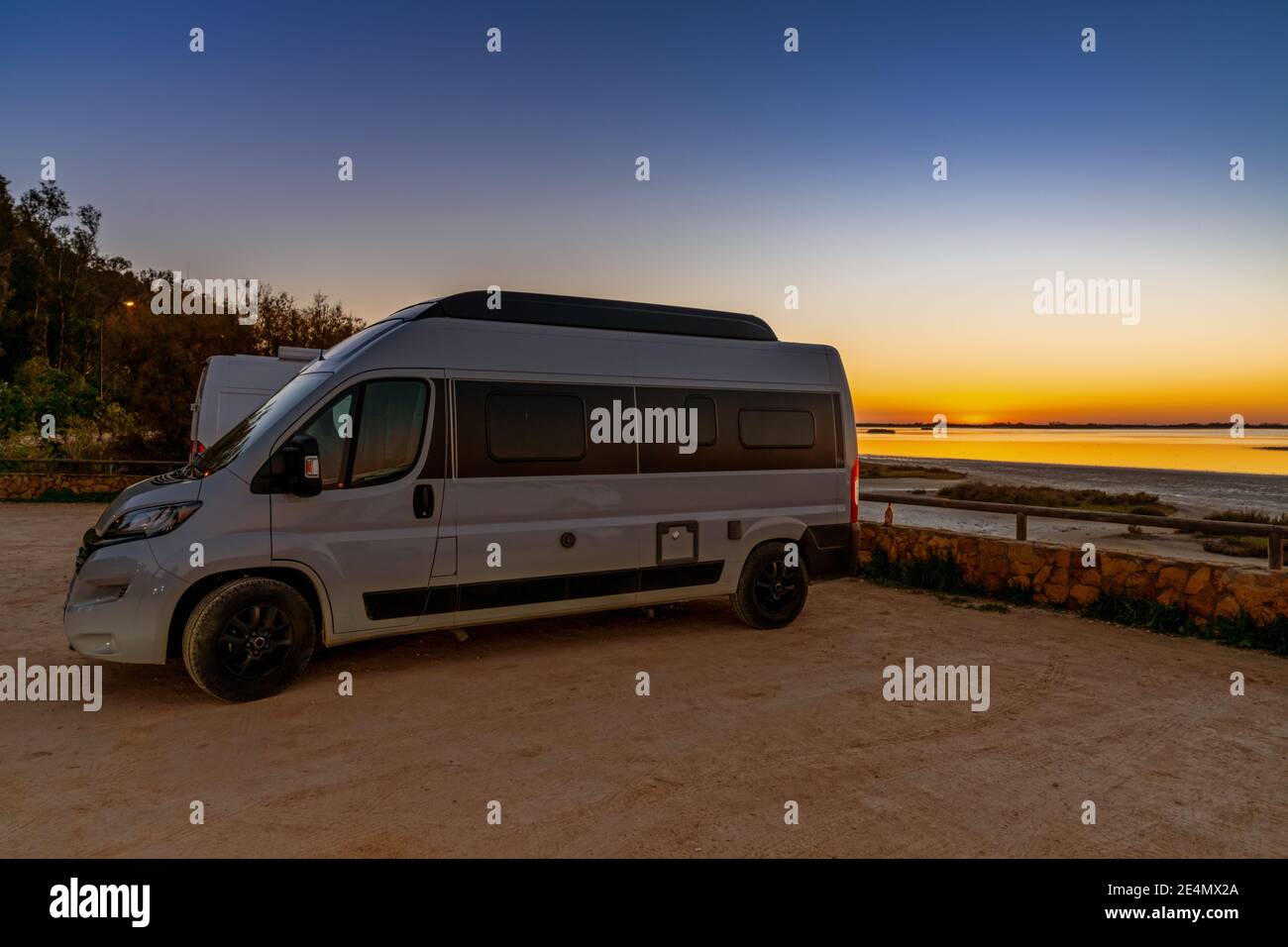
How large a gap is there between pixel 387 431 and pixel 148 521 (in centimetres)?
171

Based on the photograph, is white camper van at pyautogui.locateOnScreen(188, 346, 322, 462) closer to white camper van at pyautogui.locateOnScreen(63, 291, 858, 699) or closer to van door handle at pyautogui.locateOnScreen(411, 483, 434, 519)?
white camper van at pyautogui.locateOnScreen(63, 291, 858, 699)

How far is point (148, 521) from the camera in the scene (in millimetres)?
5543

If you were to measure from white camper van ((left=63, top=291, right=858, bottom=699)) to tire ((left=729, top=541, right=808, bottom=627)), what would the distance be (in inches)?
0.8

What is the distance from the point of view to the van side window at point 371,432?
5891 mm

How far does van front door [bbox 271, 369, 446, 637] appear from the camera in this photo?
5809mm

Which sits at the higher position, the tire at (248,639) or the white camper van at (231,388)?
the white camper van at (231,388)

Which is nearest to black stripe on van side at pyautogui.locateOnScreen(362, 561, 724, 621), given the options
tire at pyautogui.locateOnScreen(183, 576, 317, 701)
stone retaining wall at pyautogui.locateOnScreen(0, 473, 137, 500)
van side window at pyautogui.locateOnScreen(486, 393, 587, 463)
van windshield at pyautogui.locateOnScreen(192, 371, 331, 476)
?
tire at pyautogui.locateOnScreen(183, 576, 317, 701)

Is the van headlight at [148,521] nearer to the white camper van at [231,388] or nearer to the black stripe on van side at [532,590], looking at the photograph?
the black stripe on van side at [532,590]

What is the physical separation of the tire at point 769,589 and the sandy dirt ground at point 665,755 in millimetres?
554

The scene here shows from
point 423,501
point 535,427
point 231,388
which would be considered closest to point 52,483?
point 231,388

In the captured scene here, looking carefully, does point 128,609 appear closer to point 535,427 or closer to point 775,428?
point 535,427

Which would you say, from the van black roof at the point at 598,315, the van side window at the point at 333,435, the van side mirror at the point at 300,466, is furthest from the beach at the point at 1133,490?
the van side mirror at the point at 300,466
